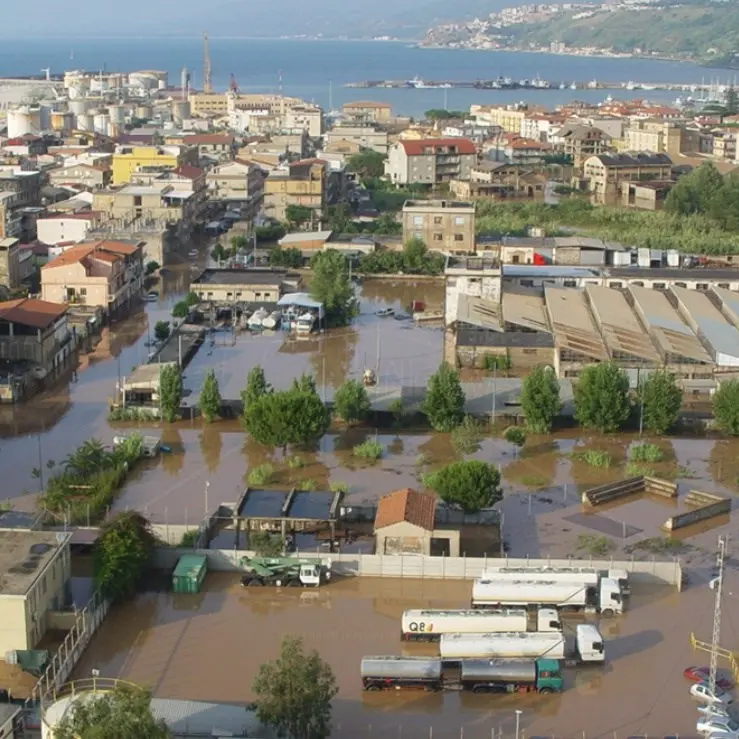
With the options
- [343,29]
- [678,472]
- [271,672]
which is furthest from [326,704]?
[343,29]

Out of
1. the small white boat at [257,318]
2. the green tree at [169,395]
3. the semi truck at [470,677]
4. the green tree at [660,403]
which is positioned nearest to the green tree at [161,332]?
the small white boat at [257,318]

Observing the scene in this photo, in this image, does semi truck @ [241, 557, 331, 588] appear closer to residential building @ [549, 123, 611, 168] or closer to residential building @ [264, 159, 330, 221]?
residential building @ [264, 159, 330, 221]

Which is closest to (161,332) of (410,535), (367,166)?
(410,535)

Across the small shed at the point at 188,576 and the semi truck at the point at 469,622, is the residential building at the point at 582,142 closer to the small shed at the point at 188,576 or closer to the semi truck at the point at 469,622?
the small shed at the point at 188,576

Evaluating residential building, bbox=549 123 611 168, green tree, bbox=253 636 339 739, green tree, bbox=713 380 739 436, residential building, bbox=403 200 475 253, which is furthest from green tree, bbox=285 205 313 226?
green tree, bbox=253 636 339 739

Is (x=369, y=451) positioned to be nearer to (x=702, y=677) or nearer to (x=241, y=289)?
(x=702, y=677)

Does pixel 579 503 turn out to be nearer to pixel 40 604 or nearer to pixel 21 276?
pixel 40 604
